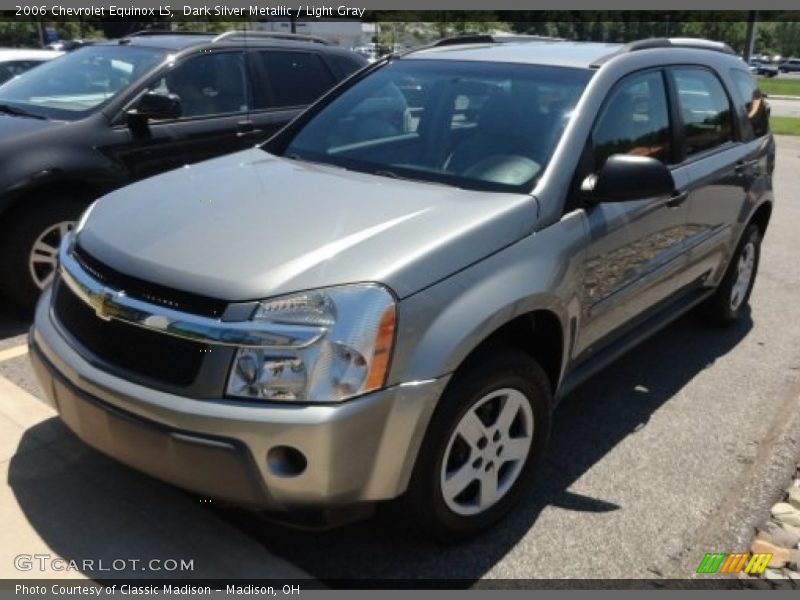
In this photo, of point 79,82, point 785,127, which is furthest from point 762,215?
point 785,127

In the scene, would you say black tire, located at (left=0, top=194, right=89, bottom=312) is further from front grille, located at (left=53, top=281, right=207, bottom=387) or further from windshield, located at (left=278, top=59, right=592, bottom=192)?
front grille, located at (left=53, top=281, right=207, bottom=387)

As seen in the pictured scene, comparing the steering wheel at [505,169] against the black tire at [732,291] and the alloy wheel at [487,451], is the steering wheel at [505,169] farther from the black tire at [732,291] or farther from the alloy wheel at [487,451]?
the black tire at [732,291]

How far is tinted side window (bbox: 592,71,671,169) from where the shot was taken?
3276 millimetres

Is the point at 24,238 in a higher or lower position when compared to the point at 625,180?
lower

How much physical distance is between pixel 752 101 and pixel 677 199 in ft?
5.48

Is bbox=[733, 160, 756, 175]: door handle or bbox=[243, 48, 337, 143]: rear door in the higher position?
bbox=[243, 48, 337, 143]: rear door

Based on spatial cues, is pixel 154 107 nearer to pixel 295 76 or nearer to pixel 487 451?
pixel 295 76

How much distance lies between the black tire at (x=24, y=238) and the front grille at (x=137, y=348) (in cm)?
213

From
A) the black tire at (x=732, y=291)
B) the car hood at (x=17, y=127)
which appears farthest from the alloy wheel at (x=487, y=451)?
the car hood at (x=17, y=127)

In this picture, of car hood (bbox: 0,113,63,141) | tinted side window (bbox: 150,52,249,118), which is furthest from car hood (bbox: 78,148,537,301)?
tinted side window (bbox: 150,52,249,118)

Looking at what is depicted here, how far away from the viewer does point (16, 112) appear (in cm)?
510

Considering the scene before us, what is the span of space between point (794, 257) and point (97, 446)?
259 inches

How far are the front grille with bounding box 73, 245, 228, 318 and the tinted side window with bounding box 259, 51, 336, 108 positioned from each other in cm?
362

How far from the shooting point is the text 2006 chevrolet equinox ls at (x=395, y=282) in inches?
88.5
